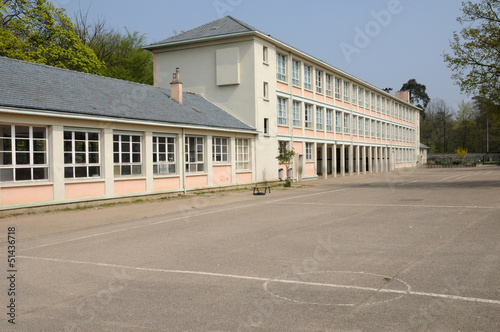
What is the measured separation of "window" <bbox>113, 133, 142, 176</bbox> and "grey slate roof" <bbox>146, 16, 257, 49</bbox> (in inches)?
515

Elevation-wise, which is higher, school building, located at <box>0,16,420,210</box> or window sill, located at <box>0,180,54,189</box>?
school building, located at <box>0,16,420,210</box>

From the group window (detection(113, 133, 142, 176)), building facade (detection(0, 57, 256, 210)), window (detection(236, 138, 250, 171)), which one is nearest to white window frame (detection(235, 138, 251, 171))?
window (detection(236, 138, 250, 171))

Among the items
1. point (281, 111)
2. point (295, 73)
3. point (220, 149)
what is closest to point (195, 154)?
point (220, 149)

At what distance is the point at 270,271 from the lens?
281 inches

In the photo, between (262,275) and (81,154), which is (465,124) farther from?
(262,275)

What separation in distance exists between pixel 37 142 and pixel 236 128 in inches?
535

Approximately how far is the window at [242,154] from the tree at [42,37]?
624 inches

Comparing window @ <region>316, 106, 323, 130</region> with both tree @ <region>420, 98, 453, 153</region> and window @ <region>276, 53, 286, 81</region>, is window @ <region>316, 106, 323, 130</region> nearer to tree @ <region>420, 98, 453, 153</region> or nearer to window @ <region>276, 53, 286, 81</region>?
window @ <region>276, 53, 286, 81</region>

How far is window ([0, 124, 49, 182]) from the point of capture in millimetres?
16000

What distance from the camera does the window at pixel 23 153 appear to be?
16000 millimetres

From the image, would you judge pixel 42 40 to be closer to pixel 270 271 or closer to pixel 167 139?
pixel 167 139

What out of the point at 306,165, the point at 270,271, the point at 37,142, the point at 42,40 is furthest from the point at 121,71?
the point at 270,271

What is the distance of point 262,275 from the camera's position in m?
6.90

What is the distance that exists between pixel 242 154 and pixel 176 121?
7.67 m
